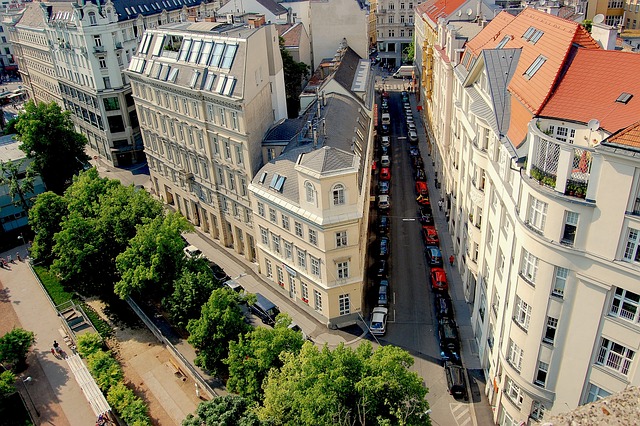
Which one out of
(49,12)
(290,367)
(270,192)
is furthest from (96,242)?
(49,12)

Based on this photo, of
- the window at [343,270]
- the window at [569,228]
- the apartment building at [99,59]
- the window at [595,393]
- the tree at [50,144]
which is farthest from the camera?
the apartment building at [99,59]

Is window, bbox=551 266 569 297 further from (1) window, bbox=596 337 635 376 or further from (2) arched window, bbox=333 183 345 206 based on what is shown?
(2) arched window, bbox=333 183 345 206

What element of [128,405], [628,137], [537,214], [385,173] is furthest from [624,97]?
[385,173]

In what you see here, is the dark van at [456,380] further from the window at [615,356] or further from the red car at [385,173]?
the red car at [385,173]

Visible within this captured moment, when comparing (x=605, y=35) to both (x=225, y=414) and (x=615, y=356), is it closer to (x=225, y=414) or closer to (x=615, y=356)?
(x=615, y=356)

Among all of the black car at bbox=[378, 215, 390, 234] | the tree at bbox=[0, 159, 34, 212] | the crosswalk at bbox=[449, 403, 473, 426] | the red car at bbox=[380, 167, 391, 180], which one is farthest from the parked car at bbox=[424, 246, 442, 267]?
the tree at bbox=[0, 159, 34, 212]

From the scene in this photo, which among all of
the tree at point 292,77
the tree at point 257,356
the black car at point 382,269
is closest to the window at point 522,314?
the tree at point 257,356
